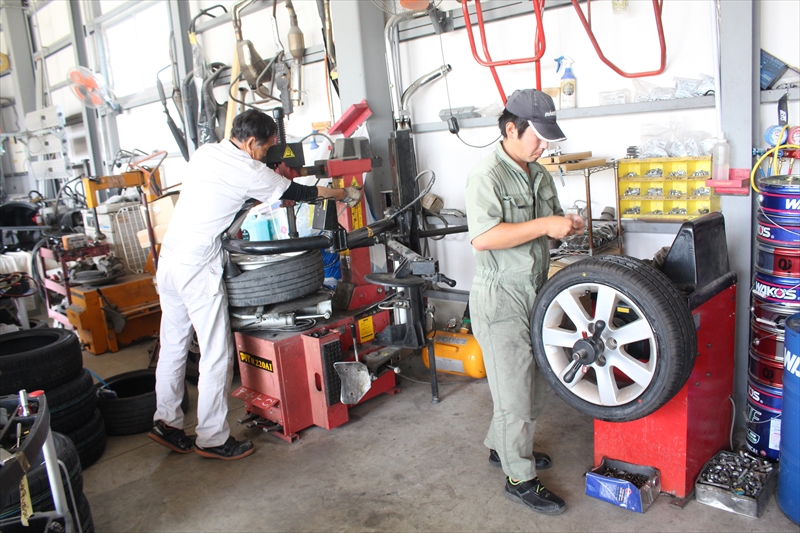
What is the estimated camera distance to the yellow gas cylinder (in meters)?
3.68

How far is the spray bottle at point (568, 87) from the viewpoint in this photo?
348cm

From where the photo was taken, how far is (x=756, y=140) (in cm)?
277

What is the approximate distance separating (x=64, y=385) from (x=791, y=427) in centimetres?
323

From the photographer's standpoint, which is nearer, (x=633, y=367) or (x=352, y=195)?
(x=633, y=367)

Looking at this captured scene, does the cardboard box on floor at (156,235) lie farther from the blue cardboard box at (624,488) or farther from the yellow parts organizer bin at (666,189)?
the blue cardboard box at (624,488)

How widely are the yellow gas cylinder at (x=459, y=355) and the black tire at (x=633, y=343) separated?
54.0 inches

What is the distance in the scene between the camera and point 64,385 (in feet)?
9.93

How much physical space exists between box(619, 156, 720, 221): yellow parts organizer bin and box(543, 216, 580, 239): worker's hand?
4.19 ft

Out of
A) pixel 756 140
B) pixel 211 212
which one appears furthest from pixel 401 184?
pixel 756 140

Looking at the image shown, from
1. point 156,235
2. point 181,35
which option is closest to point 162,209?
point 156,235

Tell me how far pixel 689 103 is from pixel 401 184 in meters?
1.58

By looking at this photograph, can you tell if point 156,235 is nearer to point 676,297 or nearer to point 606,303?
point 606,303

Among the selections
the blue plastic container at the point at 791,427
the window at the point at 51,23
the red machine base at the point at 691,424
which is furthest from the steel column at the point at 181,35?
the blue plastic container at the point at 791,427

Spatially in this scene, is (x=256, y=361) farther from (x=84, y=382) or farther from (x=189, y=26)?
(x=189, y=26)
